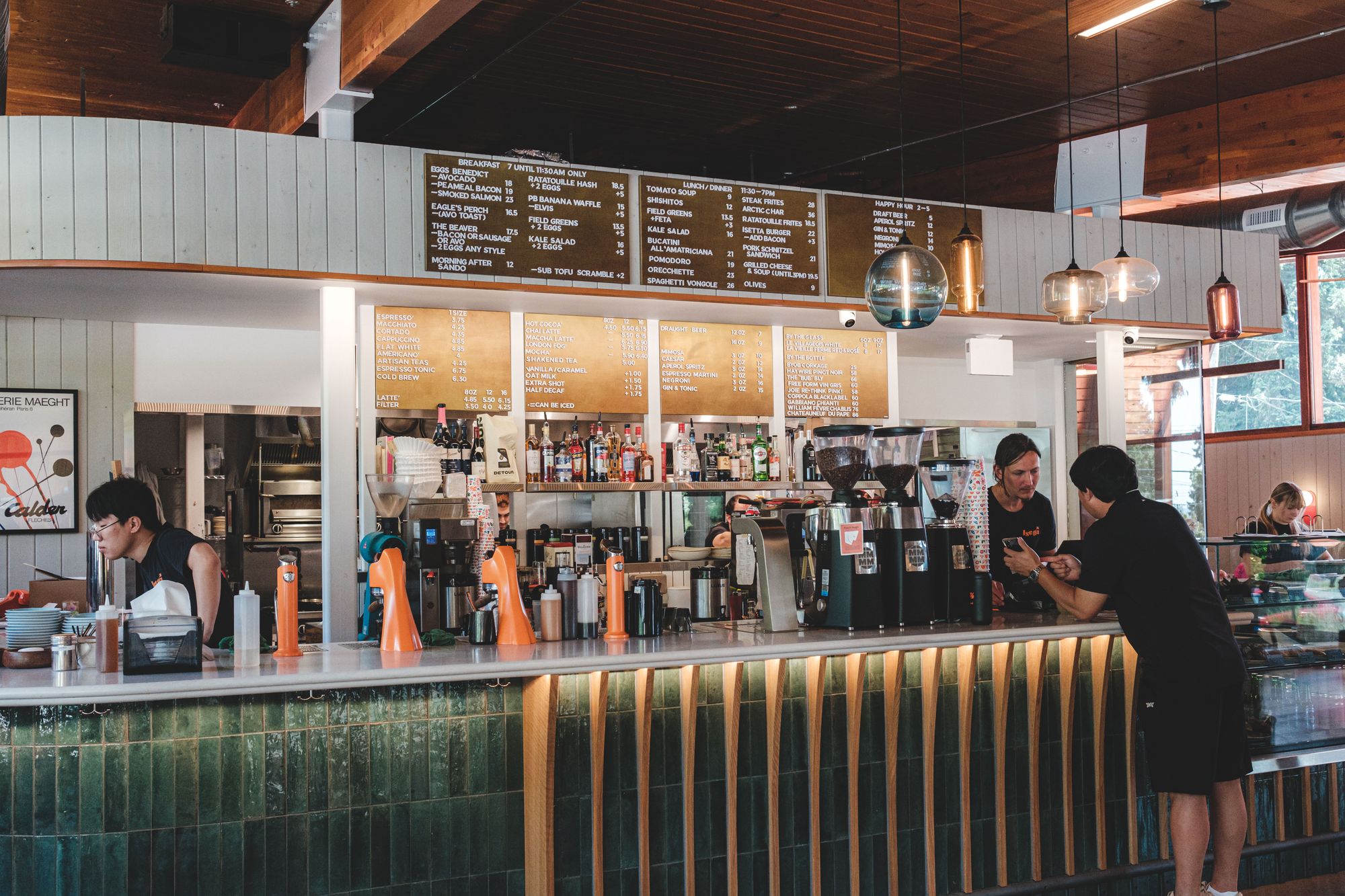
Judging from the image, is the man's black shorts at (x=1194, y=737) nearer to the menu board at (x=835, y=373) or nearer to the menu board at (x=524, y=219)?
the menu board at (x=524, y=219)

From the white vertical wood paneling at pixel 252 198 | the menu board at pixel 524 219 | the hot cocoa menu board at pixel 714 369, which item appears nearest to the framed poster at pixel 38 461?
the white vertical wood paneling at pixel 252 198

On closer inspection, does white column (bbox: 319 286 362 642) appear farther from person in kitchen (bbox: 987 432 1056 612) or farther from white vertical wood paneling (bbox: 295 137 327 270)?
person in kitchen (bbox: 987 432 1056 612)

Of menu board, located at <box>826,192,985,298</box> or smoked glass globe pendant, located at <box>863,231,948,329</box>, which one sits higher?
menu board, located at <box>826,192,985,298</box>

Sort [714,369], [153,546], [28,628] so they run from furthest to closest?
[714,369] → [153,546] → [28,628]

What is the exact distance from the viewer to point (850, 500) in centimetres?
396

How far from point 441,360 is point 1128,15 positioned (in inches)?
132

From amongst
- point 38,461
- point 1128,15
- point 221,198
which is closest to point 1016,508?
point 1128,15

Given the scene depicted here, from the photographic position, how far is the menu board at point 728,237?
5.37 m

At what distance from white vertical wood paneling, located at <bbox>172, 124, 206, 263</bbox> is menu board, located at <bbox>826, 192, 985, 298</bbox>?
114 inches

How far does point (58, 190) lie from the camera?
4.29 metres

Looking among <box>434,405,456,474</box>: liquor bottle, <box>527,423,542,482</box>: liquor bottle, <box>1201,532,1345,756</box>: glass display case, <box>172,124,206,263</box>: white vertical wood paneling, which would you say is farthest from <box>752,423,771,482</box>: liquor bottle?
<box>172,124,206,263</box>: white vertical wood paneling

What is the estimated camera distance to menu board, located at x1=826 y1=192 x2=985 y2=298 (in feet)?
19.1

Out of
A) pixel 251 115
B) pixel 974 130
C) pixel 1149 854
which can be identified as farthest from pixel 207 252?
pixel 974 130

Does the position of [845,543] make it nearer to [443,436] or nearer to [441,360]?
[443,436]
